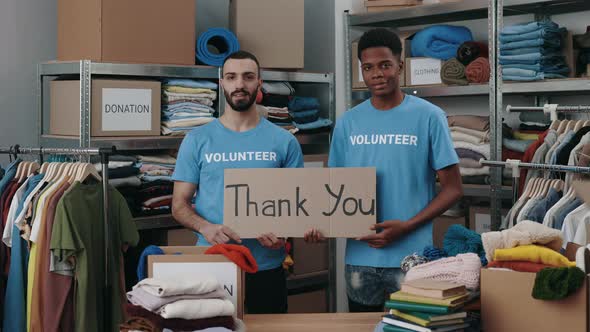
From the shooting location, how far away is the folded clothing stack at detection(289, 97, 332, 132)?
492cm

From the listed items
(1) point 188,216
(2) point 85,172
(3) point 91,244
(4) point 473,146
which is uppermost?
(4) point 473,146

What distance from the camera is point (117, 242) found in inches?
145

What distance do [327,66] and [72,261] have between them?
238cm

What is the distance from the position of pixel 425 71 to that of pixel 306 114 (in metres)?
0.77

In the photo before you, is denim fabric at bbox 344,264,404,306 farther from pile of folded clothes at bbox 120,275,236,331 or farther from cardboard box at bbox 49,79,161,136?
cardboard box at bbox 49,79,161,136

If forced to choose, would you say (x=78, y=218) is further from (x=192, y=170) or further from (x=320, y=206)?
(x=320, y=206)

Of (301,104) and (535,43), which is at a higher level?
(535,43)

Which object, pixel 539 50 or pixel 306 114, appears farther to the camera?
pixel 306 114

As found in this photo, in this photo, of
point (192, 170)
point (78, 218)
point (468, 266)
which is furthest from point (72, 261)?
point (468, 266)

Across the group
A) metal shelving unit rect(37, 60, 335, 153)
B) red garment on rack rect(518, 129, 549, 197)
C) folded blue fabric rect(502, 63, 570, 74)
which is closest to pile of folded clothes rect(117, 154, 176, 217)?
metal shelving unit rect(37, 60, 335, 153)

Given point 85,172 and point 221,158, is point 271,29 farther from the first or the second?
point 221,158

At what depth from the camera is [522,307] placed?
2.07 metres

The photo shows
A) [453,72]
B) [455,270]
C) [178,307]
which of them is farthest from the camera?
[453,72]

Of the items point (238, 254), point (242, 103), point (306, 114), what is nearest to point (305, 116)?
point (306, 114)
